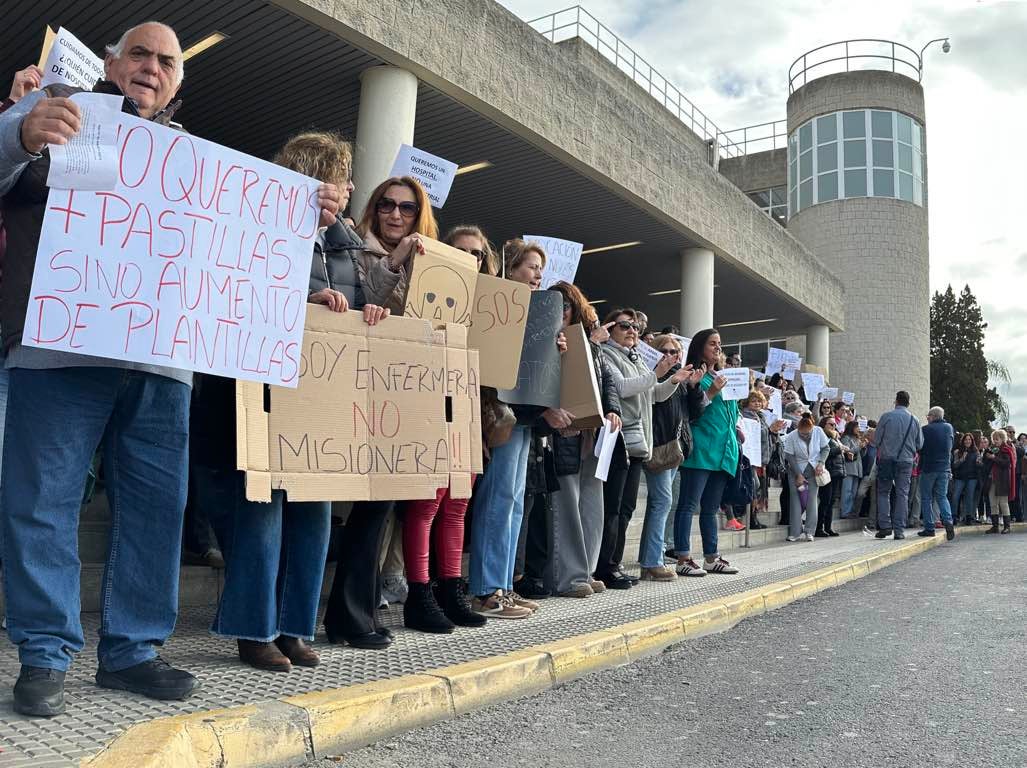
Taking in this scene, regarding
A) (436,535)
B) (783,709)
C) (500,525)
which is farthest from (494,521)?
(783,709)

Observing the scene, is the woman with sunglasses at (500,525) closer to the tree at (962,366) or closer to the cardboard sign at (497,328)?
the cardboard sign at (497,328)

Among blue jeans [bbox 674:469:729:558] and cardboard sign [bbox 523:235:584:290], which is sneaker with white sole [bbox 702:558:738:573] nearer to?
blue jeans [bbox 674:469:729:558]

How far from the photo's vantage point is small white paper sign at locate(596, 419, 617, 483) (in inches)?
224

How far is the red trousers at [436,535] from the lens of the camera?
4.30 metres

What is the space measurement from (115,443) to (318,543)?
3.16 feet

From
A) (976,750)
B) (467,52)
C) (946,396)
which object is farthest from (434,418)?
(946,396)

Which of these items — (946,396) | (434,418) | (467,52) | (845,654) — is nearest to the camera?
(434,418)

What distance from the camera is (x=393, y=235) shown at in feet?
14.3

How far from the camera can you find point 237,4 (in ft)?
28.8

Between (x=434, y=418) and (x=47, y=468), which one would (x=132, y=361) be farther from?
(x=434, y=418)

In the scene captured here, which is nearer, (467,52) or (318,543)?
(318,543)

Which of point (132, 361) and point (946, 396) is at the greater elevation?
point (946, 396)

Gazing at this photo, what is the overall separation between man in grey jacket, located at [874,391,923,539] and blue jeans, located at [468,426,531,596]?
9552 millimetres

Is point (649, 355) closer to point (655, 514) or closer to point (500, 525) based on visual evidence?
point (655, 514)
